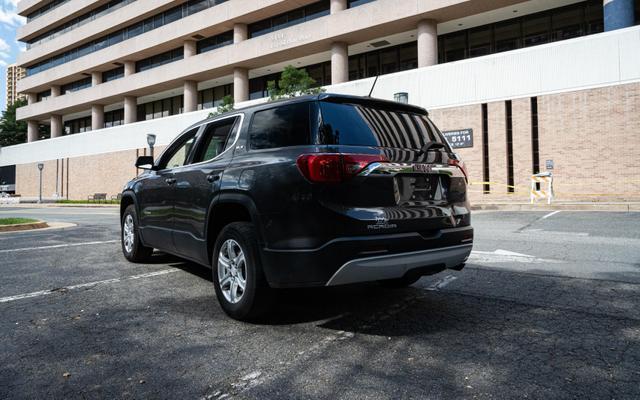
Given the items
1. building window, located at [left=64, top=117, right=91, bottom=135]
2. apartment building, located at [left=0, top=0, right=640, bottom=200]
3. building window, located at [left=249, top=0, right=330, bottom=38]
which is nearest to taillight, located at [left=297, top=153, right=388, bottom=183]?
apartment building, located at [left=0, top=0, right=640, bottom=200]

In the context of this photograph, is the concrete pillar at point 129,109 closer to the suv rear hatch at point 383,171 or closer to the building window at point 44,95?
the building window at point 44,95

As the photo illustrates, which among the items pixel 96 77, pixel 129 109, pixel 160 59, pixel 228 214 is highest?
pixel 160 59

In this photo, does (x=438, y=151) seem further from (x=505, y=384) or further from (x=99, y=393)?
(x=99, y=393)

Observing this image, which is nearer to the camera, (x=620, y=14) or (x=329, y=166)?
(x=329, y=166)

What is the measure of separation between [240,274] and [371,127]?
5.47ft

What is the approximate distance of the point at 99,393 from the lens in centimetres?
234

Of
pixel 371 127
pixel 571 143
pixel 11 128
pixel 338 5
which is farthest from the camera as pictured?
pixel 11 128

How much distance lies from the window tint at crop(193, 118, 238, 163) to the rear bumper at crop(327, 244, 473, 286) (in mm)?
1776

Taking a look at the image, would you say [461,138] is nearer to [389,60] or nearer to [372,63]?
[389,60]

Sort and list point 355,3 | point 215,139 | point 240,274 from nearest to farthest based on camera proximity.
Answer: point 240,274
point 215,139
point 355,3

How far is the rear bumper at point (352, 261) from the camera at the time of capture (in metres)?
2.95

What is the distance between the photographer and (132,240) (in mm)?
6184

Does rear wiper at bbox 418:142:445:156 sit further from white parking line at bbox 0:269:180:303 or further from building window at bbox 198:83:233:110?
building window at bbox 198:83:233:110

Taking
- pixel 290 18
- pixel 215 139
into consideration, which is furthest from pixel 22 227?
pixel 290 18
